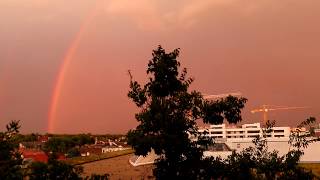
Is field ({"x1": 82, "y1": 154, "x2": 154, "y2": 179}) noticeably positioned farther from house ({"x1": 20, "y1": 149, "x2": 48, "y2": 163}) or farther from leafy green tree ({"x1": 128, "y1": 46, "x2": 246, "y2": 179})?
leafy green tree ({"x1": 128, "y1": 46, "x2": 246, "y2": 179})

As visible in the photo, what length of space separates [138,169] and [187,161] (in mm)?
73327

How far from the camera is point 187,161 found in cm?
1570

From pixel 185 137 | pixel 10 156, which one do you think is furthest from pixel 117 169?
pixel 185 137

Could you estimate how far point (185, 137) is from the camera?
51.9 feet

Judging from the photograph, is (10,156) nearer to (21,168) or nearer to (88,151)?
(21,168)

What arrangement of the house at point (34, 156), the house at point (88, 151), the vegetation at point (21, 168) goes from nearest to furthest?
1. the vegetation at point (21, 168)
2. the house at point (34, 156)
3. the house at point (88, 151)

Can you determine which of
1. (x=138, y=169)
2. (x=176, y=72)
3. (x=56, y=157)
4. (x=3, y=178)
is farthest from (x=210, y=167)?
(x=138, y=169)

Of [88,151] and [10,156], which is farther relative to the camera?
[88,151]

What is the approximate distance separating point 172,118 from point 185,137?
0.75 meters

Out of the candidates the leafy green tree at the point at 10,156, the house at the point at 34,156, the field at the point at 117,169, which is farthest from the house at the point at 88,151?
the leafy green tree at the point at 10,156

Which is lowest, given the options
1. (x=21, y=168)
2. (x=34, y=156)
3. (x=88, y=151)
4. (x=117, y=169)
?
(x=117, y=169)

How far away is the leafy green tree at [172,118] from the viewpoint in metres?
15.5

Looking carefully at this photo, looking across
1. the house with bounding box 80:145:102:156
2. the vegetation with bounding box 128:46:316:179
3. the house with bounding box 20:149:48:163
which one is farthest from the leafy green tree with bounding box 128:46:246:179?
the house with bounding box 80:145:102:156

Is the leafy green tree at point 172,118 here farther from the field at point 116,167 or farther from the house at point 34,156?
the field at point 116,167
